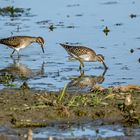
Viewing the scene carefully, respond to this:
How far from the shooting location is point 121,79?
16219 mm

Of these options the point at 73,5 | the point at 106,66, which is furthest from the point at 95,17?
the point at 106,66

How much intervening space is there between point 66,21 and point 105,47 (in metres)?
5.02

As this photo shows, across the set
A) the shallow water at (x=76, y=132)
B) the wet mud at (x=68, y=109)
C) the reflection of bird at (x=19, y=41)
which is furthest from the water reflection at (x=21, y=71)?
the shallow water at (x=76, y=132)

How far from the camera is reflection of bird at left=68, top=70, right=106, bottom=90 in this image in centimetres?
1518

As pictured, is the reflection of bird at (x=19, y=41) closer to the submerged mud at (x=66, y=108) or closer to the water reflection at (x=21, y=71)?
the water reflection at (x=21, y=71)

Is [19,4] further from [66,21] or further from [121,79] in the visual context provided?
[121,79]

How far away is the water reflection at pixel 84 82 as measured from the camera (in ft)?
48.8

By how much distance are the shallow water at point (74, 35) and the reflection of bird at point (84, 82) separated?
0.11 meters

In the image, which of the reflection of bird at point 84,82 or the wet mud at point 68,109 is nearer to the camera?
the wet mud at point 68,109

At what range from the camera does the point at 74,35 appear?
74.1 feet

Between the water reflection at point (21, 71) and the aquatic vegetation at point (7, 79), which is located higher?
the water reflection at point (21, 71)

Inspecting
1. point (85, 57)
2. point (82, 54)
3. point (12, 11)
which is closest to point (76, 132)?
point (85, 57)

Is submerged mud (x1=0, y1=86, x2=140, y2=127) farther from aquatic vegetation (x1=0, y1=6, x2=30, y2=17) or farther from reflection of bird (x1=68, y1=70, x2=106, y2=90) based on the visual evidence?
aquatic vegetation (x1=0, y1=6, x2=30, y2=17)

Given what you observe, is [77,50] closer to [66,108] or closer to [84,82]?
[84,82]
